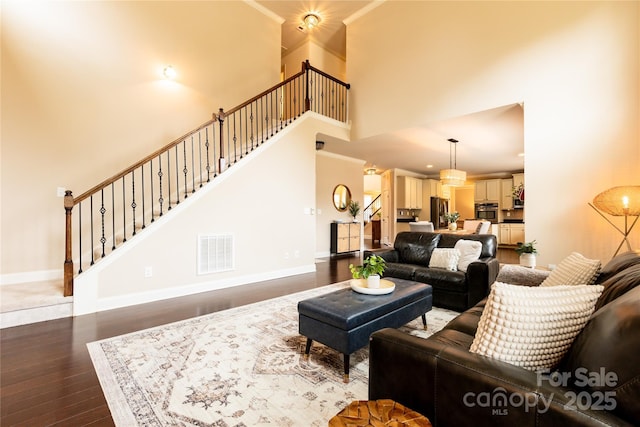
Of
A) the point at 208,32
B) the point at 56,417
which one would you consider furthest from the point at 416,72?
the point at 56,417

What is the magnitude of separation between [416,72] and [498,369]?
5573 millimetres

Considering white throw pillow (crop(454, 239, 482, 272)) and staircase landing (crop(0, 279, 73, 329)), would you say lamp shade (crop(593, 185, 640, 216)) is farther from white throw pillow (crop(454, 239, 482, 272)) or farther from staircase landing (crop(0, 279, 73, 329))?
staircase landing (crop(0, 279, 73, 329))

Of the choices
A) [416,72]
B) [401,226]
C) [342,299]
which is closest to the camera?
[342,299]

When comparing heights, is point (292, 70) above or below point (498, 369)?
above

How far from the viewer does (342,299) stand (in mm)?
2303

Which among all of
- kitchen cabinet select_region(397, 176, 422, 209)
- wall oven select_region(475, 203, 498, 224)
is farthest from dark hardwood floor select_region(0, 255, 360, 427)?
wall oven select_region(475, 203, 498, 224)

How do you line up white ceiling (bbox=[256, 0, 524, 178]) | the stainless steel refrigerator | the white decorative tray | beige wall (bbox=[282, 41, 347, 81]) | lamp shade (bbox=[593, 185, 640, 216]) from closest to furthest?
the white decorative tray → lamp shade (bbox=[593, 185, 640, 216]) → white ceiling (bbox=[256, 0, 524, 178]) → beige wall (bbox=[282, 41, 347, 81]) → the stainless steel refrigerator

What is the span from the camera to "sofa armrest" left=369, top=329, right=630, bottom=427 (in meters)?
0.83

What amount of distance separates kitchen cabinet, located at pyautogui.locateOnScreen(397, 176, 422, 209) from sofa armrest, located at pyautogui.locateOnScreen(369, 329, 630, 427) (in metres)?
9.17

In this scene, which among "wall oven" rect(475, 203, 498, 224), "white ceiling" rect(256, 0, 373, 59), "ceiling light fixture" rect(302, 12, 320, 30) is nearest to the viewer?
"white ceiling" rect(256, 0, 373, 59)

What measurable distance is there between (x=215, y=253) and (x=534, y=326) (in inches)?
161

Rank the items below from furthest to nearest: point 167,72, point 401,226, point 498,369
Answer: point 401,226 < point 167,72 < point 498,369

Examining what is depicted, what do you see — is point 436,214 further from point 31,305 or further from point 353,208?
point 31,305

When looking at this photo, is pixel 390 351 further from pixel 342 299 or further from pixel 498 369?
pixel 342 299
